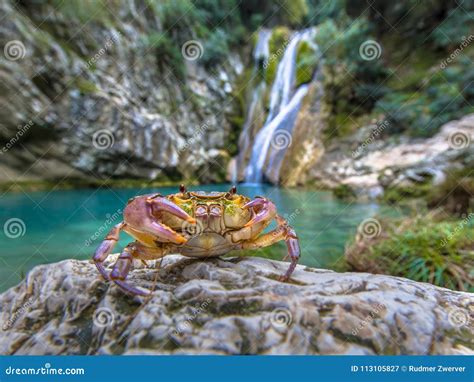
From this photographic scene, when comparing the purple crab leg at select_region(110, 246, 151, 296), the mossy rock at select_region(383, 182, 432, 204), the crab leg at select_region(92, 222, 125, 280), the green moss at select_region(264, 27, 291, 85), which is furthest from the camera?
the green moss at select_region(264, 27, 291, 85)

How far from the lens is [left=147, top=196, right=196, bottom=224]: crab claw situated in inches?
63.1

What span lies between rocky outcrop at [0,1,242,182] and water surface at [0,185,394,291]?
186 cm

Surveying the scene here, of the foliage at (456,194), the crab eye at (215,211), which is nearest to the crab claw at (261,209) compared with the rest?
the crab eye at (215,211)

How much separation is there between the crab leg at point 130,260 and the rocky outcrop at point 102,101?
1042cm

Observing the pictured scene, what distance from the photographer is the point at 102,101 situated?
11.9 m

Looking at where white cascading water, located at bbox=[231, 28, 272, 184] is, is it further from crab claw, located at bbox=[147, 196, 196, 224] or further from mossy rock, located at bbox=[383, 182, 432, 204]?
crab claw, located at bbox=[147, 196, 196, 224]

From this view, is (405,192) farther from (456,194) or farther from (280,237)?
(280,237)

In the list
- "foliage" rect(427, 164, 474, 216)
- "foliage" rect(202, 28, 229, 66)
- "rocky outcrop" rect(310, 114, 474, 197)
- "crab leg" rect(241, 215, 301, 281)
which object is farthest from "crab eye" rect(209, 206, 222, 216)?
"foliage" rect(202, 28, 229, 66)

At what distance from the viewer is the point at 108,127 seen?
12.3 m

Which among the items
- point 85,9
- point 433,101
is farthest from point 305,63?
point 85,9

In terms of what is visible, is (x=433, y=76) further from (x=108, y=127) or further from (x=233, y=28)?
(x=108, y=127)

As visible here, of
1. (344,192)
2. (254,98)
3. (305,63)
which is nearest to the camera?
(344,192)

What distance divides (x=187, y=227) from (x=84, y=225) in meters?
6.12

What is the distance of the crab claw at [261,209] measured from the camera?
5.93ft
